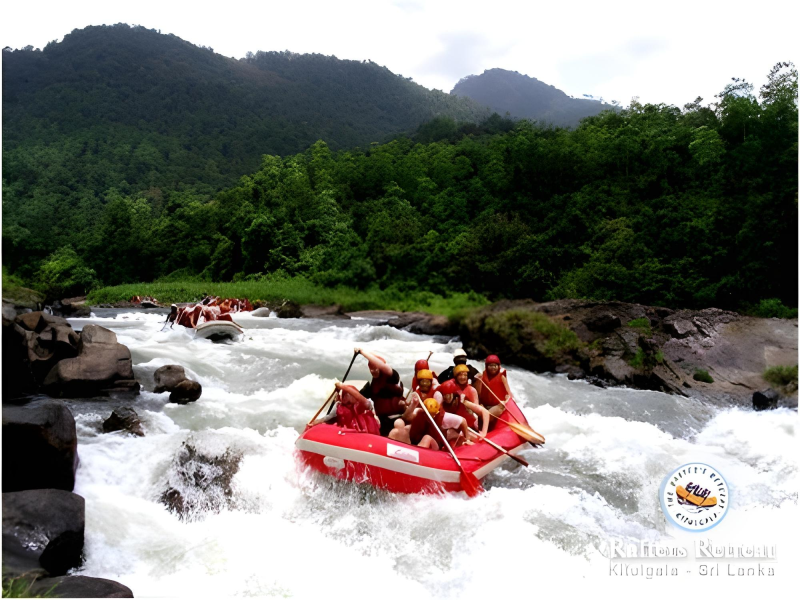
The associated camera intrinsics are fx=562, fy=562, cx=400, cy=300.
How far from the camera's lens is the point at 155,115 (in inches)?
877

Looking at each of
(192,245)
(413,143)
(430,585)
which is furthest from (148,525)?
(413,143)

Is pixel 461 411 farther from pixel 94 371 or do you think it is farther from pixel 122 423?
pixel 94 371

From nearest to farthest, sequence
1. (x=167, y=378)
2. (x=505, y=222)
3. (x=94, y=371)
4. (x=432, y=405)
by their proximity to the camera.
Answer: (x=432, y=405), (x=94, y=371), (x=167, y=378), (x=505, y=222)

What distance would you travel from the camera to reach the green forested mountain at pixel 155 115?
25.4 ft

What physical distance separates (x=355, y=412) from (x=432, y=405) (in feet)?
1.66

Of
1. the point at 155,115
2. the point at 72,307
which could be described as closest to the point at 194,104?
the point at 155,115

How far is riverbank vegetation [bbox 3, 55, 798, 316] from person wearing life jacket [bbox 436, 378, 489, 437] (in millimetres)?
5030

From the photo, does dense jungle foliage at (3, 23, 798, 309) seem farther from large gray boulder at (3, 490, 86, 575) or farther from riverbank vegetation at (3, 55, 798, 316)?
large gray boulder at (3, 490, 86, 575)

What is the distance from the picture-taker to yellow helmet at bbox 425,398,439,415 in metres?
3.28

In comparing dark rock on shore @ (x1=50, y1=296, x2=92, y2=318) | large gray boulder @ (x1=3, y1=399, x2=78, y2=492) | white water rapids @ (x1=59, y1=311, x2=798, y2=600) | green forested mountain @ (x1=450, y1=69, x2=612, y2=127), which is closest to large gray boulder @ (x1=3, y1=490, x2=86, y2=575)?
white water rapids @ (x1=59, y1=311, x2=798, y2=600)

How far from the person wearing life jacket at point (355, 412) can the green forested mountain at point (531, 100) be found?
13.7 m

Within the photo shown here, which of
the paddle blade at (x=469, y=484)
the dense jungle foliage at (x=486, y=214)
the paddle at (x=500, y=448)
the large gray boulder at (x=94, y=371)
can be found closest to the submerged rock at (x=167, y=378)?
the large gray boulder at (x=94, y=371)

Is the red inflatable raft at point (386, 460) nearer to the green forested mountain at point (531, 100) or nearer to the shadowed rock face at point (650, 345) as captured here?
the shadowed rock face at point (650, 345)

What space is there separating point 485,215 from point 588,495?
9638mm
